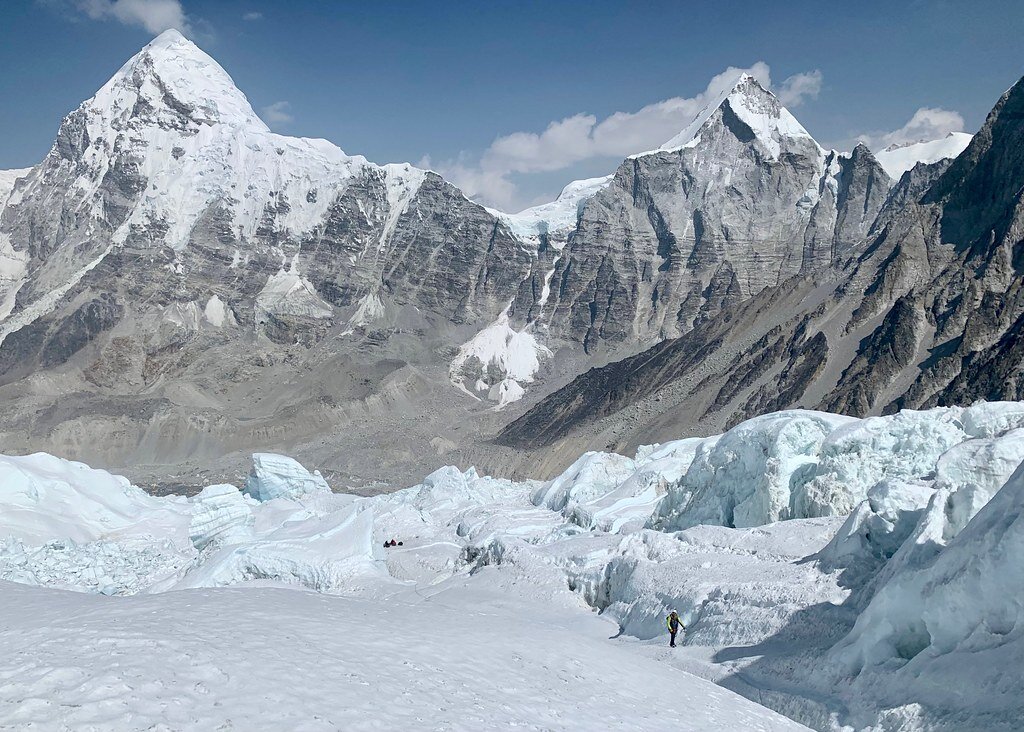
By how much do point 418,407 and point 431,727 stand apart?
143594 millimetres

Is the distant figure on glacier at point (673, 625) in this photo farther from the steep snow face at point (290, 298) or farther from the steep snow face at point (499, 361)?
the steep snow face at point (290, 298)

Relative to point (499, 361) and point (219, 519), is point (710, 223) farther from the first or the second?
point (219, 519)

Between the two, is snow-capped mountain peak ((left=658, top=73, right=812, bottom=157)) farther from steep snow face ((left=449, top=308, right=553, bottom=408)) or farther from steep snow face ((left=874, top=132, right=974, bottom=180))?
steep snow face ((left=449, top=308, right=553, bottom=408))

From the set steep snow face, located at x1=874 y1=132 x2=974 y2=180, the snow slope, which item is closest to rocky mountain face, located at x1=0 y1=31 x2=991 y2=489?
steep snow face, located at x1=874 y1=132 x2=974 y2=180

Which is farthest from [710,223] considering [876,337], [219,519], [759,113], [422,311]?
[219,519]

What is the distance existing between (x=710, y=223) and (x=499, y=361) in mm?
53005

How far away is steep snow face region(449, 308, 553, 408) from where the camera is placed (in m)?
169

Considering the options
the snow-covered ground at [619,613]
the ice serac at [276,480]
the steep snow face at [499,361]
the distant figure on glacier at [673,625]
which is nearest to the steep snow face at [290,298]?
the steep snow face at [499,361]

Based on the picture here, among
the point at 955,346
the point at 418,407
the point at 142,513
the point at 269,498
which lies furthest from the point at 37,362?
the point at 955,346

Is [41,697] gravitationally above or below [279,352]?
below

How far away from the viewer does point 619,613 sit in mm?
23500

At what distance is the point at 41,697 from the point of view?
30.3 feet

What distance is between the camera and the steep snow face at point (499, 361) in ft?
554

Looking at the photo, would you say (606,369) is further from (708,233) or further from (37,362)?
(37,362)
